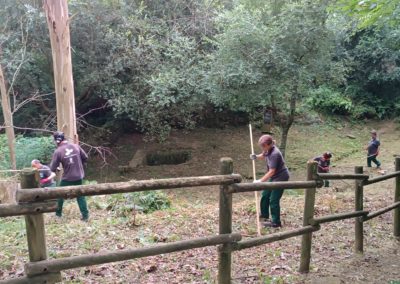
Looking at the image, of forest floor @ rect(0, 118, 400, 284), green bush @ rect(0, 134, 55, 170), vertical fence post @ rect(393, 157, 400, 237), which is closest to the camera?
forest floor @ rect(0, 118, 400, 284)

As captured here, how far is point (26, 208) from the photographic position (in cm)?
304

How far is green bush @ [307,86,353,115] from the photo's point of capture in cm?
2303

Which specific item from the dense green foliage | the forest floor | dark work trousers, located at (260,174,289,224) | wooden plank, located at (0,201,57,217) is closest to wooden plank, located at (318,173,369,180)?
the forest floor

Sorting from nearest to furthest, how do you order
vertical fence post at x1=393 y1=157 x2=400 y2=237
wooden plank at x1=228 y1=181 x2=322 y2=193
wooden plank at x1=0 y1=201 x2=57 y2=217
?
wooden plank at x1=0 y1=201 x2=57 y2=217 → wooden plank at x1=228 y1=181 x2=322 y2=193 → vertical fence post at x1=393 y1=157 x2=400 y2=237

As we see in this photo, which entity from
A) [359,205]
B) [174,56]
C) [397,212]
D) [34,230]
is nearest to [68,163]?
[34,230]

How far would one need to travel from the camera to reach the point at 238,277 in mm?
4941

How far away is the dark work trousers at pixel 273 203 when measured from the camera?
741 cm

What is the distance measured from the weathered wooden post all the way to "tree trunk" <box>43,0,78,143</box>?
963cm

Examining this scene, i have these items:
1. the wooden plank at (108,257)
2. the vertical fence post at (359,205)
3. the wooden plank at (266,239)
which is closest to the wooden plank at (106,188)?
the wooden plank at (108,257)

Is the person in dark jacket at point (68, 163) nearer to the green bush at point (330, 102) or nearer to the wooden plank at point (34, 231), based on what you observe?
the wooden plank at point (34, 231)

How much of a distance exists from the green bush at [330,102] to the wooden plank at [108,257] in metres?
20.1

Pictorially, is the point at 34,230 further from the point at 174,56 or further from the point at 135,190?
the point at 174,56

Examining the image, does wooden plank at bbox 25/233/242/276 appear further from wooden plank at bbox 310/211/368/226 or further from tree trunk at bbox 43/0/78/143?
tree trunk at bbox 43/0/78/143

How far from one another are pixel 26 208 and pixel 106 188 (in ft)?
2.04
